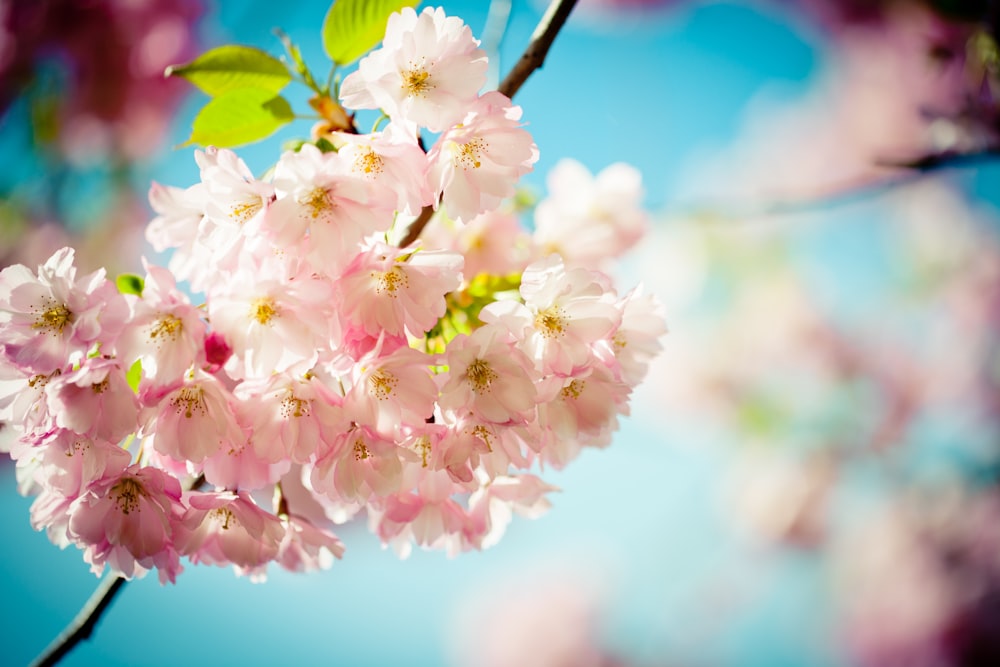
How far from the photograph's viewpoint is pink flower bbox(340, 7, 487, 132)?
48 centimetres

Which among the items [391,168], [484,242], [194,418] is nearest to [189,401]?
[194,418]

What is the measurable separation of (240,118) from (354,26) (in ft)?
0.41

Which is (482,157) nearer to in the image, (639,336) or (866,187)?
(639,336)

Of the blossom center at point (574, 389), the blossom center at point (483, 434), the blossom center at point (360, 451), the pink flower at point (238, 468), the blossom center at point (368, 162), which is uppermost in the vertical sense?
the blossom center at point (368, 162)

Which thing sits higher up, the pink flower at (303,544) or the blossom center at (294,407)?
the blossom center at (294,407)

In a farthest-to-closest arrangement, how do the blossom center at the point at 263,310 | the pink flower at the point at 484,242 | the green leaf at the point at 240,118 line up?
the pink flower at the point at 484,242, the green leaf at the point at 240,118, the blossom center at the point at 263,310

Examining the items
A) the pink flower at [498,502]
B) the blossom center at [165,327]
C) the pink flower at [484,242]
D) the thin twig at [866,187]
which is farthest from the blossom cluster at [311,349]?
the thin twig at [866,187]

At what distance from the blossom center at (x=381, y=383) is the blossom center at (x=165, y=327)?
0.13 metres

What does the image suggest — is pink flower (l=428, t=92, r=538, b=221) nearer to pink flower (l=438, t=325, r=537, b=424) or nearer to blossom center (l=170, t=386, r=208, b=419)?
pink flower (l=438, t=325, r=537, b=424)

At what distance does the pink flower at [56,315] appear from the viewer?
460 mm

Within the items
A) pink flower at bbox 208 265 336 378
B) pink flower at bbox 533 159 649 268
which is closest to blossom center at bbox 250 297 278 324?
pink flower at bbox 208 265 336 378

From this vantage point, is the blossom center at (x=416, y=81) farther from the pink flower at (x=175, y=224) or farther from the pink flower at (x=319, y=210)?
the pink flower at (x=175, y=224)

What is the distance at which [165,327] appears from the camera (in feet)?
1.47

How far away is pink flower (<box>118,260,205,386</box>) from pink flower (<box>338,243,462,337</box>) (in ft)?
0.33
